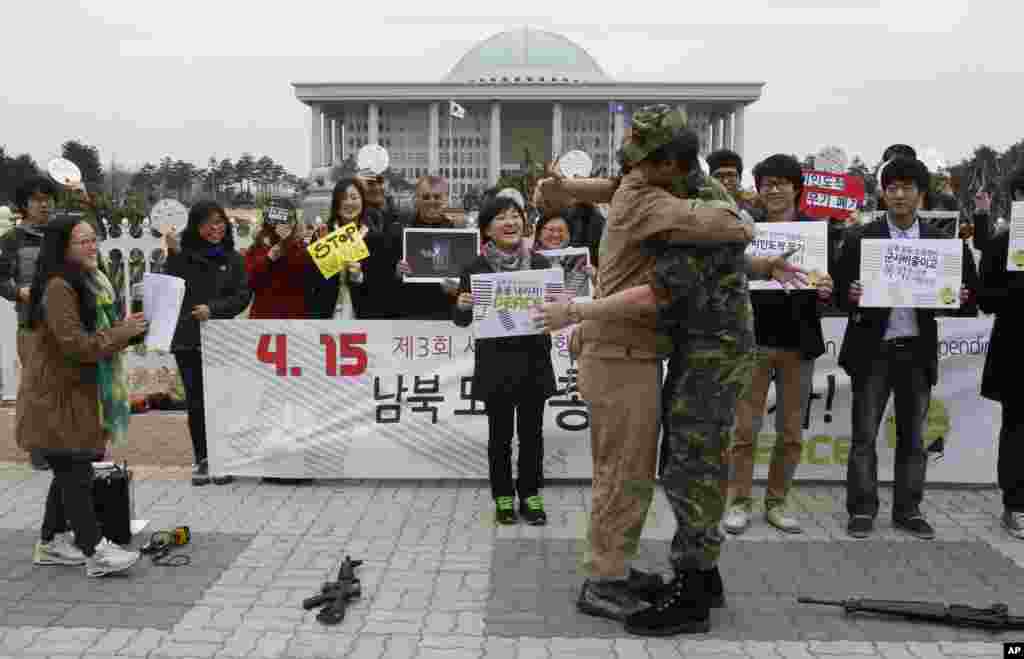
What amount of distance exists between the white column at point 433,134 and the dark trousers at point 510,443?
100 meters

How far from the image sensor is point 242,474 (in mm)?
6570

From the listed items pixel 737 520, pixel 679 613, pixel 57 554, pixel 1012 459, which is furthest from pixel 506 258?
pixel 1012 459

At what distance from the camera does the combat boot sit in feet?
13.3

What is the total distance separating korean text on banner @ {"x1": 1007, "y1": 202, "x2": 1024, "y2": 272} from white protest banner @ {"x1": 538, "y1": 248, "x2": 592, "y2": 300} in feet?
7.65

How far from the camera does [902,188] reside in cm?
529

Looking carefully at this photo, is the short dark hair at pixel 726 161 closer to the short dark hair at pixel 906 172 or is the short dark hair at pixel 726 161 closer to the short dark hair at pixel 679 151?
the short dark hair at pixel 906 172

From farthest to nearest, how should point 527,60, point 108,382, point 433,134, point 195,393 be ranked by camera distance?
point 527,60 < point 433,134 < point 195,393 < point 108,382

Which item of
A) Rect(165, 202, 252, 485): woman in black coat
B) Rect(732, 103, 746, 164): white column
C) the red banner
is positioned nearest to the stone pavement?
Rect(165, 202, 252, 485): woman in black coat

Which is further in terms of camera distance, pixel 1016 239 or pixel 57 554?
pixel 1016 239

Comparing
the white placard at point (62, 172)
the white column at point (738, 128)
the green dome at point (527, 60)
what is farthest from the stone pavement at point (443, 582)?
the green dome at point (527, 60)

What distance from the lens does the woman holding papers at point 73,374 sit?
455 cm

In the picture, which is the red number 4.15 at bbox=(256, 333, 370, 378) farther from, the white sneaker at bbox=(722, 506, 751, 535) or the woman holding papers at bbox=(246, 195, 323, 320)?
the white sneaker at bbox=(722, 506, 751, 535)

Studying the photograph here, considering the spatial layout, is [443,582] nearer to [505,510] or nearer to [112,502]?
[505,510]

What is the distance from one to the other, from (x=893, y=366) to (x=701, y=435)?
78.3 inches
